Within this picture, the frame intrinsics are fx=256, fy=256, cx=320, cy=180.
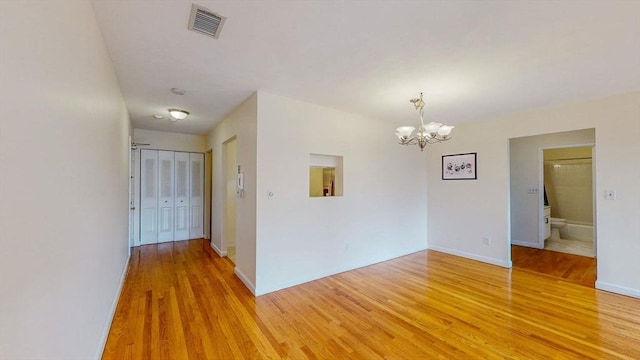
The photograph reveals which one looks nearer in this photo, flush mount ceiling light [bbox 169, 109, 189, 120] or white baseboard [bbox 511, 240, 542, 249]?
flush mount ceiling light [bbox 169, 109, 189, 120]

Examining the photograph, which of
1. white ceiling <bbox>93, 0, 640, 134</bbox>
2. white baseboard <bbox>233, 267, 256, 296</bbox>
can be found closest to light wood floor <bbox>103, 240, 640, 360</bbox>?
white baseboard <bbox>233, 267, 256, 296</bbox>

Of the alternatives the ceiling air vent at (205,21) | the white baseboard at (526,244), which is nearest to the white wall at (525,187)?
the white baseboard at (526,244)

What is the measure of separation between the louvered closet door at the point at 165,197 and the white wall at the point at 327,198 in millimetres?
3601

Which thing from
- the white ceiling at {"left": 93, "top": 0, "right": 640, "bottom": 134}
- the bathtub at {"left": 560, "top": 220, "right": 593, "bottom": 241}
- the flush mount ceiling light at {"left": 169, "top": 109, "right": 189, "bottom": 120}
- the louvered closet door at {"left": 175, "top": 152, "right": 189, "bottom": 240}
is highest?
the white ceiling at {"left": 93, "top": 0, "right": 640, "bottom": 134}

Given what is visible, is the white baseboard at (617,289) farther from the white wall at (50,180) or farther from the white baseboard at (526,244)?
the white wall at (50,180)

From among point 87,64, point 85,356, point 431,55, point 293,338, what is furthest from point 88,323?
point 431,55

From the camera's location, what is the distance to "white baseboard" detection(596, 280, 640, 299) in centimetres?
309

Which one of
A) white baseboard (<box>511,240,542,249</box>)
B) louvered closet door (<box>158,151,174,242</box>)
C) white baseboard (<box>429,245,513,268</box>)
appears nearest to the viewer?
white baseboard (<box>429,245,513,268</box>)

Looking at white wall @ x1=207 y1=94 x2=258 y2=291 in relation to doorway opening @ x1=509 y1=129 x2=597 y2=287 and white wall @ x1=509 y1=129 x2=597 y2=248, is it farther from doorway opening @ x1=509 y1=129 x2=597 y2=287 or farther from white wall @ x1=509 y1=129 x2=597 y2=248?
white wall @ x1=509 y1=129 x2=597 y2=248

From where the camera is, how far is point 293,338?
2.26 metres

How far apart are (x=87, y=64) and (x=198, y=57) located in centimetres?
86

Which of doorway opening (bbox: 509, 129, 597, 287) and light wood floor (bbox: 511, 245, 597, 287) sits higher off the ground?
doorway opening (bbox: 509, 129, 597, 287)

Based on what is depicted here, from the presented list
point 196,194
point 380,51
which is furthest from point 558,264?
point 196,194

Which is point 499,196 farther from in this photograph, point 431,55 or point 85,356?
point 85,356
